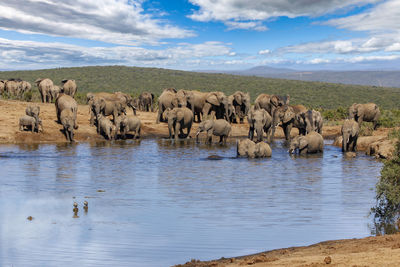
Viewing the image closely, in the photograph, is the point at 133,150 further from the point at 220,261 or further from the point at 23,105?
the point at 220,261

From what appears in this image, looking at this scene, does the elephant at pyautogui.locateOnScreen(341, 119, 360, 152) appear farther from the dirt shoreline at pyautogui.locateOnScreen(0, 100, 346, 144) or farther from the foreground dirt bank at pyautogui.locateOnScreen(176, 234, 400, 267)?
the foreground dirt bank at pyautogui.locateOnScreen(176, 234, 400, 267)

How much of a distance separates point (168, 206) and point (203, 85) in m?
95.3

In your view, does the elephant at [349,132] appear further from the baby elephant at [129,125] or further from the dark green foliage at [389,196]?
the dark green foliage at [389,196]

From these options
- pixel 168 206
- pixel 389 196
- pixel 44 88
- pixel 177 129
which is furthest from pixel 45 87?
pixel 389 196

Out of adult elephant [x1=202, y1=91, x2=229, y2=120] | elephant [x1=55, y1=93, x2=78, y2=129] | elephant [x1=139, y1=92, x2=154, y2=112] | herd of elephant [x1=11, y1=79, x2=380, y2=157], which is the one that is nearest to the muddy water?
herd of elephant [x1=11, y1=79, x2=380, y2=157]

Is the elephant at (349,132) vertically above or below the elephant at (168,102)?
below

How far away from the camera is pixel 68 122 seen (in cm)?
2584

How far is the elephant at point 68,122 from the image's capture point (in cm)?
2583

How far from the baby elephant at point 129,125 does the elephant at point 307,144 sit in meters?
9.17

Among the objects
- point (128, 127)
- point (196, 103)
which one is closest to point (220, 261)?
point (128, 127)

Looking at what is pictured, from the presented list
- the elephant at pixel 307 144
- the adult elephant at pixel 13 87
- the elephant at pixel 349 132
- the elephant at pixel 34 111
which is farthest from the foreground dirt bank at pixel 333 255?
the adult elephant at pixel 13 87

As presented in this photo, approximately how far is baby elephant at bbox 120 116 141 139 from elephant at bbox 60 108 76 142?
279cm

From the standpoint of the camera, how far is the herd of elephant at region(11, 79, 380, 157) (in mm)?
23500

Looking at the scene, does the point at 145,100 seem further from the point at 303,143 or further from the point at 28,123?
the point at 303,143
